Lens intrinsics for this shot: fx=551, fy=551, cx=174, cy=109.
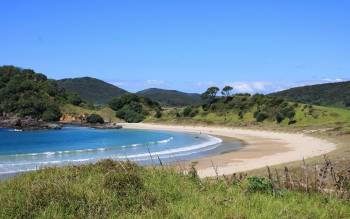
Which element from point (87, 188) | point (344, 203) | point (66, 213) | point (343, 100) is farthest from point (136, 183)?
point (343, 100)

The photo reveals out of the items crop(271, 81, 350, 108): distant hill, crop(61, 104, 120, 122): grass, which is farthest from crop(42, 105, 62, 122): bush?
crop(271, 81, 350, 108): distant hill

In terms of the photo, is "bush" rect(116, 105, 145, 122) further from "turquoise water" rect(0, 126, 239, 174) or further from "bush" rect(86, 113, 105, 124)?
"turquoise water" rect(0, 126, 239, 174)

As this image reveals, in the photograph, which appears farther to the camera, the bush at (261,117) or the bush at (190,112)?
the bush at (190,112)

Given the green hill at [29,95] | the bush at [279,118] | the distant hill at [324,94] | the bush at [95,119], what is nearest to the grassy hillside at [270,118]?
the bush at [279,118]

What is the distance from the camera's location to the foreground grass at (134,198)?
7984 mm

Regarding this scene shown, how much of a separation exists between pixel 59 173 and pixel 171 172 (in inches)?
87.0

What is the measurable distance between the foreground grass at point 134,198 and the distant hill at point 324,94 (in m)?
129

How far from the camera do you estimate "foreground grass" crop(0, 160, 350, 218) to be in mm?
7984

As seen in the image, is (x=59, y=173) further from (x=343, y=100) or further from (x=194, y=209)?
(x=343, y=100)

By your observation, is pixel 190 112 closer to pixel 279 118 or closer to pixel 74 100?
pixel 279 118

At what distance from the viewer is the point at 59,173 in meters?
9.50

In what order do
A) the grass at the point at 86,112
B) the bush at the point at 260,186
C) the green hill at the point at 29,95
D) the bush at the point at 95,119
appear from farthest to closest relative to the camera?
the grass at the point at 86,112
the green hill at the point at 29,95
the bush at the point at 95,119
the bush at the point at 260,186

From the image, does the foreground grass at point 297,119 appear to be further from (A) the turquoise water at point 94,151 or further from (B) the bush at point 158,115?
(A) the turquoise water at point 94,151

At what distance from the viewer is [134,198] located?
854cm
